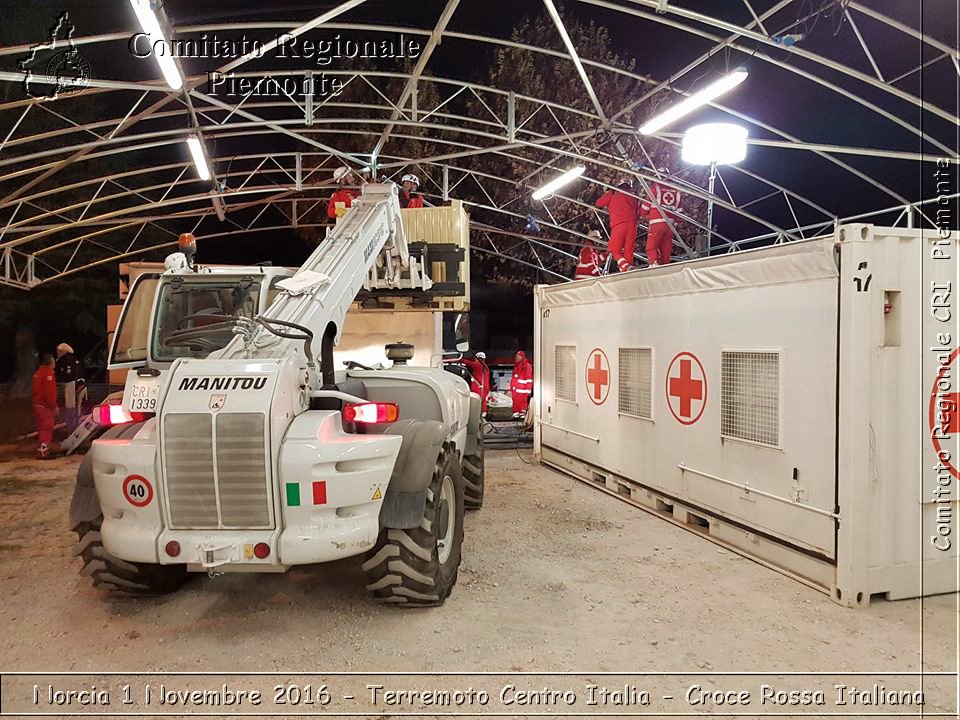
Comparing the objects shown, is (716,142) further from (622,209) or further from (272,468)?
(272,468)

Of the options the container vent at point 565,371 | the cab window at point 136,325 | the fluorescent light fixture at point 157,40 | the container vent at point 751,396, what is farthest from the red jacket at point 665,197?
the cab window at point 136,325

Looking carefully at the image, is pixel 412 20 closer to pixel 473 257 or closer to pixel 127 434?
pixel 127 434

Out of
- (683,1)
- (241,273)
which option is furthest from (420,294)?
(683,1)

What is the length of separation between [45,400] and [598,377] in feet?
27.2

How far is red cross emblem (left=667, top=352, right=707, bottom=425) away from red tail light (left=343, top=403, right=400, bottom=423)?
2959mm

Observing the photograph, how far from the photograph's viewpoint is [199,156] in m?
10.6

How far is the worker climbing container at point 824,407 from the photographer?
4066mm

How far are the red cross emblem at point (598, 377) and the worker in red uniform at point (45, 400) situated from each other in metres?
8.06

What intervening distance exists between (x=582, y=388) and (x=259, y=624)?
4.78 m

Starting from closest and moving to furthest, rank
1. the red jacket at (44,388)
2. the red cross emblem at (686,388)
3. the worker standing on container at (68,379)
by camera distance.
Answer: the red cross emblem at (686,388)
the red jacket at (44,388)
the worker standing on container at (68,379)

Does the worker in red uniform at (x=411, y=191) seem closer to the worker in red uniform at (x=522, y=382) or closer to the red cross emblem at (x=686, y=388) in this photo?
the red cross emblem at (x=686, y=388)

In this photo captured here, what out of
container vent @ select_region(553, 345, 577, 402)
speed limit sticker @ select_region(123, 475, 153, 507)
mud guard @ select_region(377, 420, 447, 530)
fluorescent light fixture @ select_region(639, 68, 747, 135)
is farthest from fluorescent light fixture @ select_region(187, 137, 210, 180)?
mud guard @ select_region(377, 420, 447, 530)

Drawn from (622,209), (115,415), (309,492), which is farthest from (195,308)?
(622,209)

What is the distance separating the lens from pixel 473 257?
23172 millimetres
